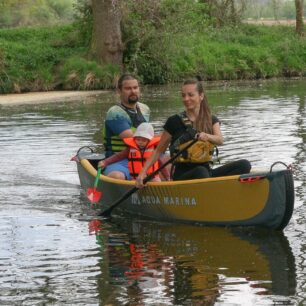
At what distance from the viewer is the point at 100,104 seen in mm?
21594

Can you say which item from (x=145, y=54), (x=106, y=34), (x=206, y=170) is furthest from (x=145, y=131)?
(x=145, y=54)

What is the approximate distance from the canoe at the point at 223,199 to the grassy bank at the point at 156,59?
18.0m

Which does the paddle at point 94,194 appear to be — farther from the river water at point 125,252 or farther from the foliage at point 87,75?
the foliage at point 87,75

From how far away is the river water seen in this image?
5.88 m

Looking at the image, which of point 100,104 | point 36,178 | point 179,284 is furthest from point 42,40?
point 179,284

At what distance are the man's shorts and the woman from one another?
681mm

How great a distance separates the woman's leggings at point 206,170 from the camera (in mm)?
7809

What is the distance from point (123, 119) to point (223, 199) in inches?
67.2

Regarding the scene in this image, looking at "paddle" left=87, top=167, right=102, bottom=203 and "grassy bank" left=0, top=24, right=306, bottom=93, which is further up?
"grassy bank" left=0, top=24, right=306, bottom=93

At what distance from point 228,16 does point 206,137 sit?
29.1 metres

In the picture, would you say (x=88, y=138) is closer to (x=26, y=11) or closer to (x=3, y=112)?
(x=3, y=112)

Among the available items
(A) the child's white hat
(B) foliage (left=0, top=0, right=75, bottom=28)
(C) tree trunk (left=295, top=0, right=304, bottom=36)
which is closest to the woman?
(A) the child's white hat

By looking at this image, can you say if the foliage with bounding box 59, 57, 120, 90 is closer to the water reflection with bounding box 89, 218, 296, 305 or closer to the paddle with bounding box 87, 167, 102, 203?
the paddle with bounding box 87, 167, 102, 203

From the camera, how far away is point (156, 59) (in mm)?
27547
